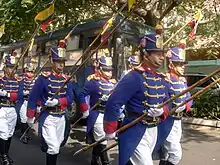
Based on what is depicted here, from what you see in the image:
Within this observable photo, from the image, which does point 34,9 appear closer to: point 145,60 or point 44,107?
point 44,107

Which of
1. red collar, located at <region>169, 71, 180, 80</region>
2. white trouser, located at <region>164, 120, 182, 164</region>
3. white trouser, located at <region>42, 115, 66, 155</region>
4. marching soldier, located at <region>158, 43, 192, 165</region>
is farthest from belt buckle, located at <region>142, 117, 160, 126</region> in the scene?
white trouser, located at <region>42, 115, 66, 155</region>

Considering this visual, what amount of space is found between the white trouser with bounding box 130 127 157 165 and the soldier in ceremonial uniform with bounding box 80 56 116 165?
1.99 m

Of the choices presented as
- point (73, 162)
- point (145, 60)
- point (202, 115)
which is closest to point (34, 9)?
point (202, 115)

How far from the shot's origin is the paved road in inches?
272

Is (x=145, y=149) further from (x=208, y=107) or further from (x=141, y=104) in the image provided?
(x=208, y=107)

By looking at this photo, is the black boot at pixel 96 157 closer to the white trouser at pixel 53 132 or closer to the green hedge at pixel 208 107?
the white trouser at pixel 53 132

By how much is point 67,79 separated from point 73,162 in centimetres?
179

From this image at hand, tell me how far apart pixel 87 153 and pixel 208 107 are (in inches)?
200

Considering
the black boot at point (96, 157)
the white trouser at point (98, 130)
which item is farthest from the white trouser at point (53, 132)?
the black boot at point (96, 157)

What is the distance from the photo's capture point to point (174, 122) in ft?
17.2

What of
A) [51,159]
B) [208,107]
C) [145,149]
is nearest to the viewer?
[145,149]

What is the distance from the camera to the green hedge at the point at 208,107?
1119 cm

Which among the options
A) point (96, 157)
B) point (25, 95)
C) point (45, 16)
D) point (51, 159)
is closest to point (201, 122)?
point (25, 95)

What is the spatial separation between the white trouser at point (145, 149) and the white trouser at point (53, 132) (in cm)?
170
